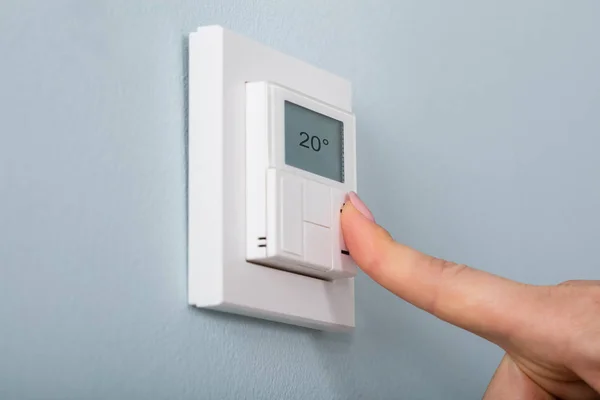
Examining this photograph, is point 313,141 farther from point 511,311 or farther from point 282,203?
point 511,311

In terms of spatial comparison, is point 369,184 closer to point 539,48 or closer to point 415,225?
point 415,225

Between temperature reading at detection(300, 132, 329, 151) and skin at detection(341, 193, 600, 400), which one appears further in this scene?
temperature reading at detection(300, 132, 329, 151)

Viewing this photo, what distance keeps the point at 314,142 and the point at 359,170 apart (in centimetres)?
9

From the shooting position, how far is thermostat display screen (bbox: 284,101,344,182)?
60 centimetres

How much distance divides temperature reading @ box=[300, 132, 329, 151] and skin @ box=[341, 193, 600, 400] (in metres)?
0.04

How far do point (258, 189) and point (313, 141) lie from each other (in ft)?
0.19

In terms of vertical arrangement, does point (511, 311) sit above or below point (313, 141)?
below

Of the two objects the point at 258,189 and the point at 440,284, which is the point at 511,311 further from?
the point at 258,189

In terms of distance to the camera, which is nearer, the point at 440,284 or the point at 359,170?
the point at 440,284

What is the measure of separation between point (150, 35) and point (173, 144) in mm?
59

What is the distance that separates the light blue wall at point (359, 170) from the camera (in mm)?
499

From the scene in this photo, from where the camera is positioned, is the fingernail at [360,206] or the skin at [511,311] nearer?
the skin at [511,311]

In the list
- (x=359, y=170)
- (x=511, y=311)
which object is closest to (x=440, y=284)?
(x=511, y=311)

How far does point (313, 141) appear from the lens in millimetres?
615
